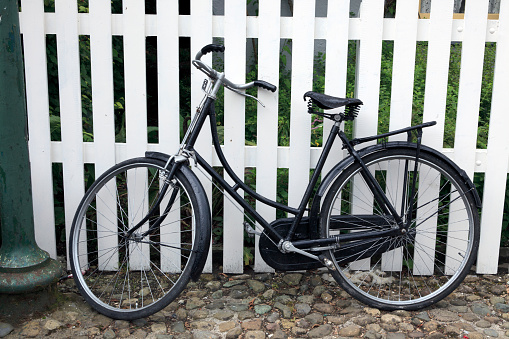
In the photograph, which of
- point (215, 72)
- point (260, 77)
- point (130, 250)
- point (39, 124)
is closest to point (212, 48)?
point (215, 72)

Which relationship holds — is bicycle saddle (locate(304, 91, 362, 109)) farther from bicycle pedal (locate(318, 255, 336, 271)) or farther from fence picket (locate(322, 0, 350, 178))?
bicycle pedal (locate(318, 255, 336, 271))

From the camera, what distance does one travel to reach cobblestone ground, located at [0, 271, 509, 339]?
8.15 feet

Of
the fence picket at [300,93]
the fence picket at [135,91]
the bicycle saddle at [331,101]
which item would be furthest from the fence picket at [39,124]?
the bicycle saddle at [331,101]

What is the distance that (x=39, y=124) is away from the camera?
9.81 feet

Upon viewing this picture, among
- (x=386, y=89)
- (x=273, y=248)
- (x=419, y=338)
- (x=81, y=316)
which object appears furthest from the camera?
(x=386, y=89)

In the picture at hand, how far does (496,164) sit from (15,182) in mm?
2789

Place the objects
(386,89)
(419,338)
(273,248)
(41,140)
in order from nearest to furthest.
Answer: (419,338) → (273,248) → (41,140) → (386,89)

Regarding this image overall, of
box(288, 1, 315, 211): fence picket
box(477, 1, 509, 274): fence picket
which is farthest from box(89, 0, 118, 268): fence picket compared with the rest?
box(477, 1, 509, 274): fence picket

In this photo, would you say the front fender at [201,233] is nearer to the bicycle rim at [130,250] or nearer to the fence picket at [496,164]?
the bicycle rim at [130,250]

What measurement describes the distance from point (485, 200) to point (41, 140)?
2.77 metres

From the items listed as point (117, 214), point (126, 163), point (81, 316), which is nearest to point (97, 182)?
point (126, 163)

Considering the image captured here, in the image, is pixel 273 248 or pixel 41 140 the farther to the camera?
pixel 41 140

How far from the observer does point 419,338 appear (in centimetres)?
246

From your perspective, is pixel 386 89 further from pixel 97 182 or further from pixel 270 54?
pixel 97 182
